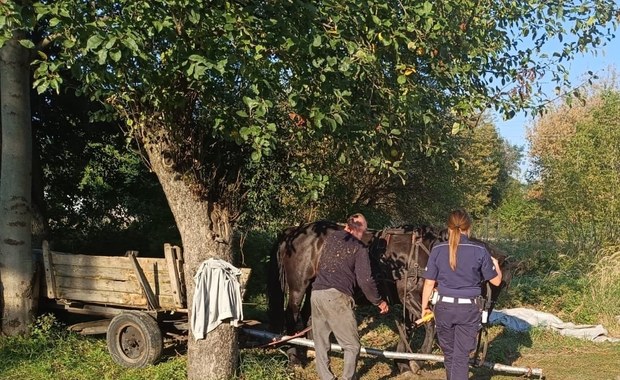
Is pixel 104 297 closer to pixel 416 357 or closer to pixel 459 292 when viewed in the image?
pixel 416 357

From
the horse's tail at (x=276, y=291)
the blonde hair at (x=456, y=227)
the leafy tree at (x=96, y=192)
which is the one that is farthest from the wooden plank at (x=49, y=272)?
the blonde hair at (x=456, y=227)

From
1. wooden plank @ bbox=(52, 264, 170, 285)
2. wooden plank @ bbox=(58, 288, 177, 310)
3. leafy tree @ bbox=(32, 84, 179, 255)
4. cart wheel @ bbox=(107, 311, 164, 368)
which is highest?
leafy tree @ bbox=(32, 84, 179, 255)

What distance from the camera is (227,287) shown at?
658cm

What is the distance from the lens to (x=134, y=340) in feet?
24.5

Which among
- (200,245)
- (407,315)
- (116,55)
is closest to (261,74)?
(116,55)

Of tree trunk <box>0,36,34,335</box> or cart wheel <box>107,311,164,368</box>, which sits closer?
cart wheel <box>107,311,164,368</box>

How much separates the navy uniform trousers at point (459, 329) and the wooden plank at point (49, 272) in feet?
16.2

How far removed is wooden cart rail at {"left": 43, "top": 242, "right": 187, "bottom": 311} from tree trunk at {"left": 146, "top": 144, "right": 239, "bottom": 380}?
57 centimetres

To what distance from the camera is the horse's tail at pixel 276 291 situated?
27.9 feet

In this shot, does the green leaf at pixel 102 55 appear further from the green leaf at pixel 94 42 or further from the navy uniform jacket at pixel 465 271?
the navy uniform jacket at pixel 465 271

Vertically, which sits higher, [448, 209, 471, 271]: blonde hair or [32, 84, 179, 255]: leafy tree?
[32, 84, 179, 255]: leafy tree

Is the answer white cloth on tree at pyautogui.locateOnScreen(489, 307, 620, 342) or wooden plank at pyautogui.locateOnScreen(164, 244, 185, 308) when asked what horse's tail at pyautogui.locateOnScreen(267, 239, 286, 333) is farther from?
white cloth on tree at pyautogui.locateOnScreen(489, 307, 620, 342)

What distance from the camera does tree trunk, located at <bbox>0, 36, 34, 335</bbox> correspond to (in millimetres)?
8008

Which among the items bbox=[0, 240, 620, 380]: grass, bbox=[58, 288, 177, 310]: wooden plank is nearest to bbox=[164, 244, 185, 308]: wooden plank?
bbox=[58, 288, 177, 310]: wooden plank
